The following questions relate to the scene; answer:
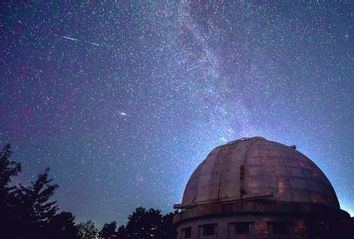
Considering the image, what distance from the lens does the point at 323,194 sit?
71.7 ft

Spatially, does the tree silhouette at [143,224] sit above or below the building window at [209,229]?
above

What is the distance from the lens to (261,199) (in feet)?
65.3

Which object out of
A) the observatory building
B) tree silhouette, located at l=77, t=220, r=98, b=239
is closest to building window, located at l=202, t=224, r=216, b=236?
the observatory building

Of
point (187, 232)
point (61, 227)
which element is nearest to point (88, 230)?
point (61, 227)

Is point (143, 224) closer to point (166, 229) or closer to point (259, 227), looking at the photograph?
Result: point (166, 229)

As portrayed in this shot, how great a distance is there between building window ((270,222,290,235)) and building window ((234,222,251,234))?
1.51 m

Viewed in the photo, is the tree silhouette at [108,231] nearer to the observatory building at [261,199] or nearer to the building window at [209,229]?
the observatory building at [261,199]

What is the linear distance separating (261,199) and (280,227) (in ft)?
6.63

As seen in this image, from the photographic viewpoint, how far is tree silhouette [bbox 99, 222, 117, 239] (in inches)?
1759

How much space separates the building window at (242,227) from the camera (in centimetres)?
1927

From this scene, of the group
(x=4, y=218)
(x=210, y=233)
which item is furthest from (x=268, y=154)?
(x=4, y=218)

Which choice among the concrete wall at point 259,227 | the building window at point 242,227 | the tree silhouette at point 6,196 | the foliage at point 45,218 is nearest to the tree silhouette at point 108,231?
the foliage at point 45,218

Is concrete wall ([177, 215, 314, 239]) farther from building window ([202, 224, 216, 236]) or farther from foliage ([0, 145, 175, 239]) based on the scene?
foliage ([0, 145, 175, 239])

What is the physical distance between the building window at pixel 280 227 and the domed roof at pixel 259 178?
158 cm
